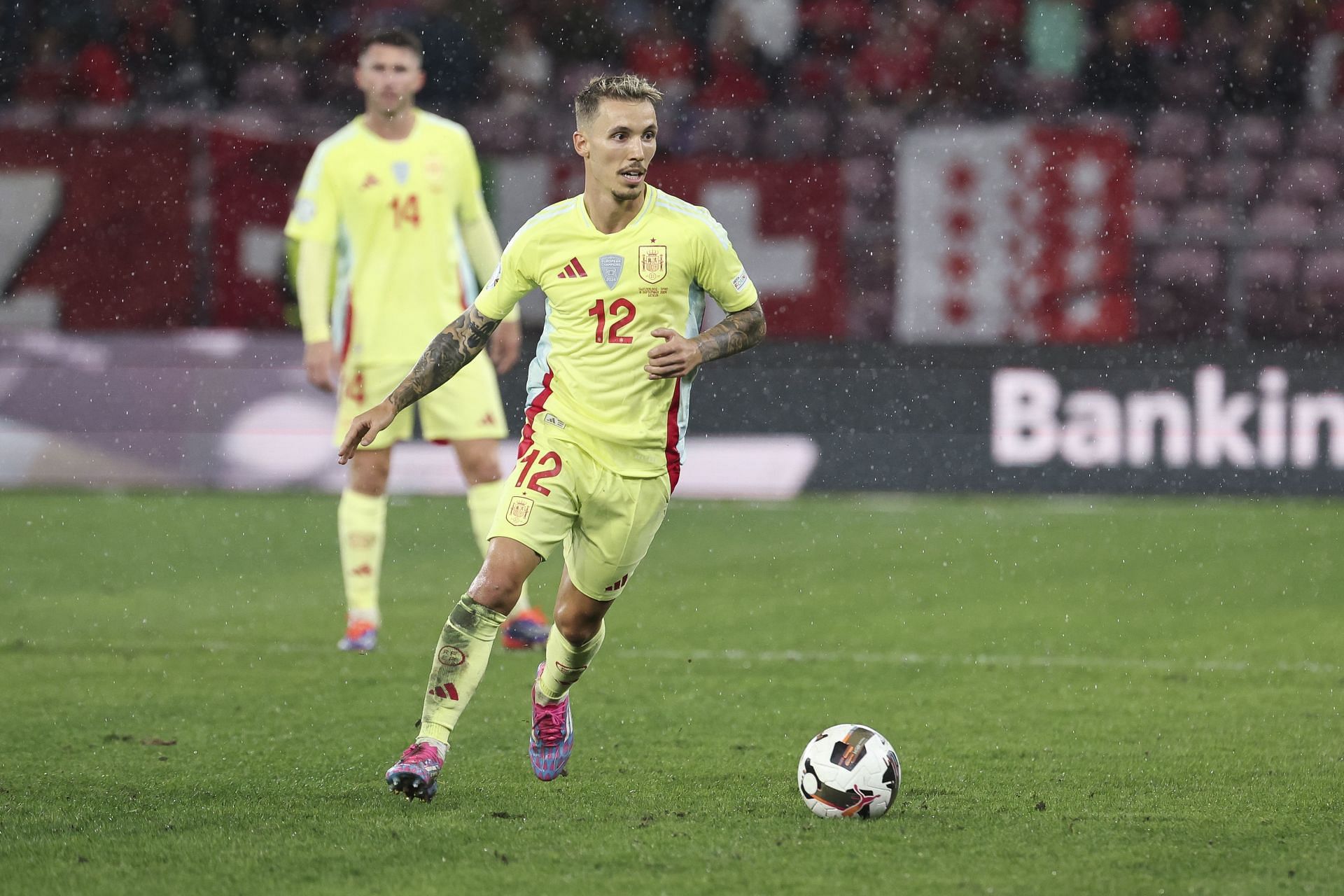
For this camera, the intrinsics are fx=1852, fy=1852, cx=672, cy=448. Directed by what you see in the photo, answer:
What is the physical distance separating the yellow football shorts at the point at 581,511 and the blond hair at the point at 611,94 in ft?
2.82

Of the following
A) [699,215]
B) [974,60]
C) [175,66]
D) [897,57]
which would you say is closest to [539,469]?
[699,215]

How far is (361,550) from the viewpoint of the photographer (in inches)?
292

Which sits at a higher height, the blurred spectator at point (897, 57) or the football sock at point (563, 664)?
the blurred spectator at point (897, 57)

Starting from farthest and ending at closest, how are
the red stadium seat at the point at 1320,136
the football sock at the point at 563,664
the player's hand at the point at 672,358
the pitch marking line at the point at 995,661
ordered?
1. the red stadium seat at the point at 1320,136
2. the pitch marking line at the point at 995,661
3. the football sock at the point at 563,664
4. the player's hand at the point at 672,358

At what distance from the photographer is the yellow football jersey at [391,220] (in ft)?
24.3

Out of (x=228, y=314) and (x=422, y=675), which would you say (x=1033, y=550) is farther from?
(x=228, y=314)

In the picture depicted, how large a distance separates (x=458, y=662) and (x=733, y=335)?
1.14 metres

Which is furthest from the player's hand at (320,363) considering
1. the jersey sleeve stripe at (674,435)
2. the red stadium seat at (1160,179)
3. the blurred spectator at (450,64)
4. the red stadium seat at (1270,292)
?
the red stadium seat at (1270,292)

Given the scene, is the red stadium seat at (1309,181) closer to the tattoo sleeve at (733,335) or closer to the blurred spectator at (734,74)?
the blurred spectator at (734,74)

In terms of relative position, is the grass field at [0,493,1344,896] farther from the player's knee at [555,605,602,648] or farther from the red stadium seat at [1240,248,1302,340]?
the red stadium seat at [1240,248,1302,340]

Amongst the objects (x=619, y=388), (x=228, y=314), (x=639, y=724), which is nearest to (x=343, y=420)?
(x=639, y=724)

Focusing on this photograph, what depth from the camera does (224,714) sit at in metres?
6.04

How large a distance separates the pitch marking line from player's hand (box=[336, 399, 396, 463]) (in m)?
2.61

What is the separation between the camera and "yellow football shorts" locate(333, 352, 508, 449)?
732 centimetres
